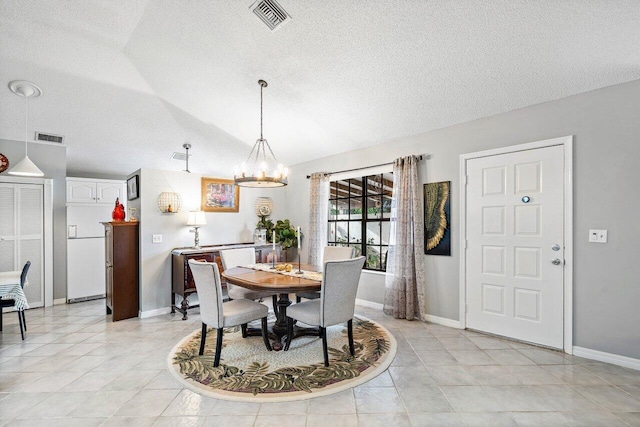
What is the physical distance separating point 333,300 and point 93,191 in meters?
4.92

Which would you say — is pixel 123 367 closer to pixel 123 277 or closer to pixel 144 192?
pixel 123 277

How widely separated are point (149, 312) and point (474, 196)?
14.8 feet

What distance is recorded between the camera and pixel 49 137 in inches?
183

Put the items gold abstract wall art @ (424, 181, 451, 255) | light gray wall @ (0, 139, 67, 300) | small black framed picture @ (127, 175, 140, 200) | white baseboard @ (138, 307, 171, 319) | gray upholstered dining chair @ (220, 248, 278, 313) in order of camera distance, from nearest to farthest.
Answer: gray upholstered dining chair @ (220, 248, 278, 313)
gold abstract wall art @ (424, 181, 451, 255)
white baseboard @ (138, 307, 171, 319)
small black framed picture @ (127, 175, 140, 200)
light gray wall @ (0, 139, 67, 300)

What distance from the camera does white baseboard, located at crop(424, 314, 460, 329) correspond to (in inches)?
144

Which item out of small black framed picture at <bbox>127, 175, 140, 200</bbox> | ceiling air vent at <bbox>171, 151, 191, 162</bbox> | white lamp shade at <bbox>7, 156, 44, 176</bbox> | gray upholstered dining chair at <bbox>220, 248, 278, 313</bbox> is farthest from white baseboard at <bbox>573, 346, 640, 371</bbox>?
white lamp shade at <bbox>7, 156, 44, 176</bbox>

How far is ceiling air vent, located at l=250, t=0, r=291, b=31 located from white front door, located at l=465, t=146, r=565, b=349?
255 cm

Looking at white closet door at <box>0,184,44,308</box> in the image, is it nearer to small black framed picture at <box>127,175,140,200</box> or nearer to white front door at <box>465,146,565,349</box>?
small black framed picture at <box>127,175,140,200</box>

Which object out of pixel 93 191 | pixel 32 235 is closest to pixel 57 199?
pixel 93 191

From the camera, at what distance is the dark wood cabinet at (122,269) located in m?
4.01

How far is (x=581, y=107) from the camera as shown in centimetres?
285

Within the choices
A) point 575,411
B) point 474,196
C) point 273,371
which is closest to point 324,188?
point 474,196

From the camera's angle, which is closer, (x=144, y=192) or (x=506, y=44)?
(x=506, y=44)

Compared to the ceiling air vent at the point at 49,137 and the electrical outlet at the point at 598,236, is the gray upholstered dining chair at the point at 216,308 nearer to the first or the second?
the electrical outlet at the point at 598,236
